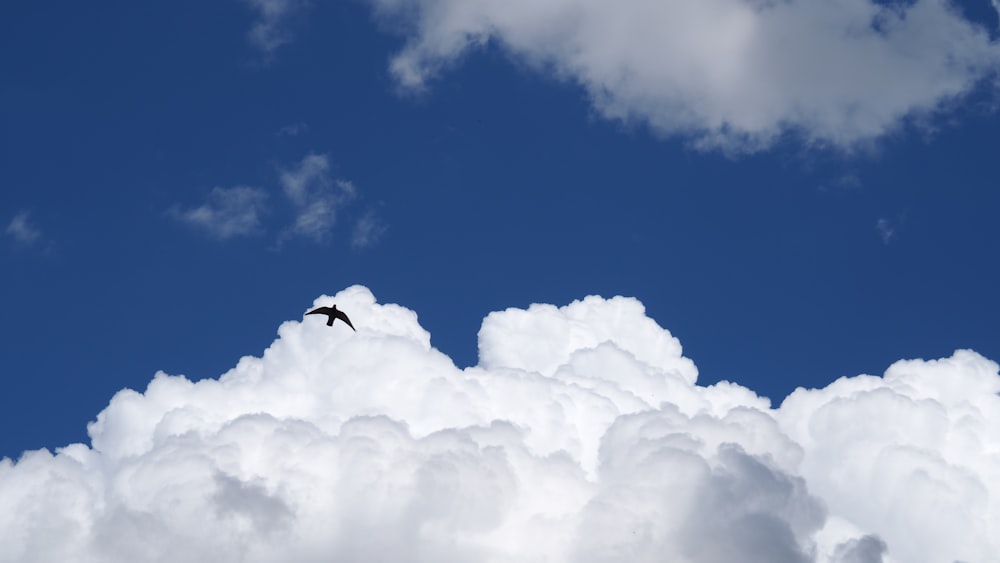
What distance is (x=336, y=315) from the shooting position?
178500 mm
